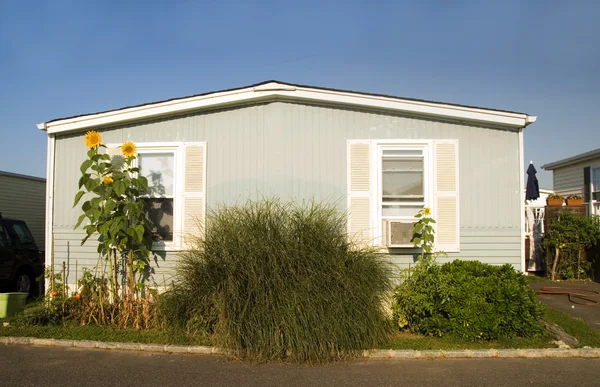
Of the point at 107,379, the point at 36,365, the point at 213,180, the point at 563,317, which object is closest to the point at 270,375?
the point at 107,379

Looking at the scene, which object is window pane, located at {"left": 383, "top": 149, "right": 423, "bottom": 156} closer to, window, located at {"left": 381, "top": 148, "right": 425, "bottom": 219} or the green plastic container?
window, located at {"left": 381, "top": 148, "right": 425, "bottom": 219}

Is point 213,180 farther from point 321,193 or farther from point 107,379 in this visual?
point 107,379

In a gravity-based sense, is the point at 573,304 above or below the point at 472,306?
below

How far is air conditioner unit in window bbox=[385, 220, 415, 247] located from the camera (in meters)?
7.38

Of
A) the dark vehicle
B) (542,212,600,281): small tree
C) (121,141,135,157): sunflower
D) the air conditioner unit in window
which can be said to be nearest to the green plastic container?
the dark vehicle

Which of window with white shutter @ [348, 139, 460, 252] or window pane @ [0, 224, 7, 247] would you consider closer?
window with white shutter @ [348, 139, 460, 252]

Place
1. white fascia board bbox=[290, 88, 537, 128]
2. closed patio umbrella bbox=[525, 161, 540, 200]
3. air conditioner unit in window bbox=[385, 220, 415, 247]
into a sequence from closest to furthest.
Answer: air conditioner unit in window bbox=[385, 220, 415, 247] < white fascia board bbox=[290, 88, 537, 128] < closed patio umbrella bbox=[525, 161, 540, 200]

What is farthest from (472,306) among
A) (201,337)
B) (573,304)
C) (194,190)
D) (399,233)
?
(194,190)

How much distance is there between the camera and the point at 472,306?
632 centimetres

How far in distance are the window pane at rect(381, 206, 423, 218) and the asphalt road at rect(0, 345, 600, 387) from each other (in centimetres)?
246

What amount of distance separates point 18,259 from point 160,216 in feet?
14.1

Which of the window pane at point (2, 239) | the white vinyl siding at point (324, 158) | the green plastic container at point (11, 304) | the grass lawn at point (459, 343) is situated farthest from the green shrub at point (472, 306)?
the window pane at point (2, 239)

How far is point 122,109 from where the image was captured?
785cm

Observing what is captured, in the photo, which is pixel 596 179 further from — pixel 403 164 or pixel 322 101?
pixel 322 101
